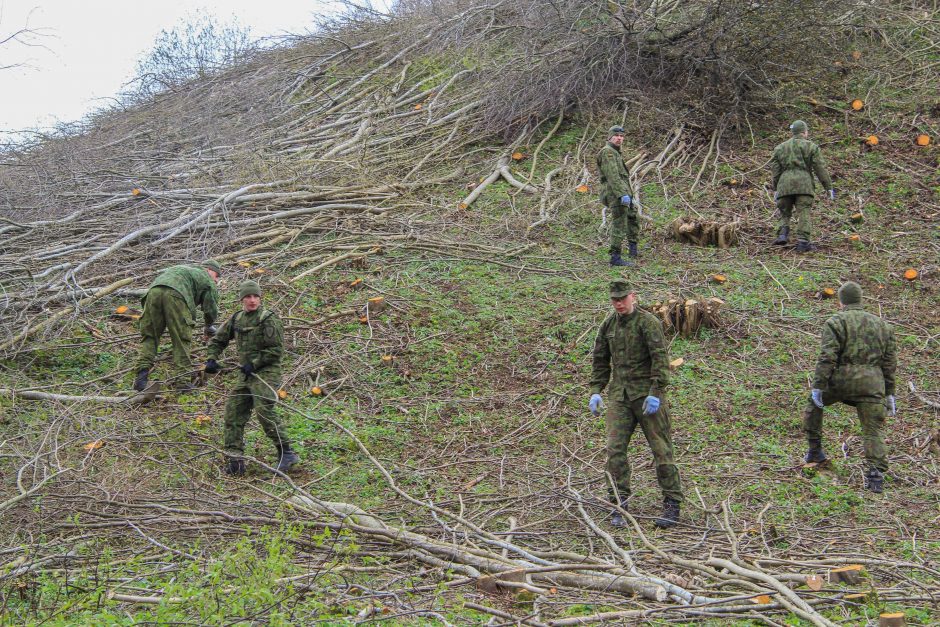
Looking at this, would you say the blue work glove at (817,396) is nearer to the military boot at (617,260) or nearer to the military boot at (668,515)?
the military boot at (668,515)

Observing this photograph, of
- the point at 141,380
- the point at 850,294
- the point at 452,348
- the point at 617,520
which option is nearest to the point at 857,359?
the point at 850,294

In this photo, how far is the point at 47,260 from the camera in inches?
488

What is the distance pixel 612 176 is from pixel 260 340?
18.6 feet

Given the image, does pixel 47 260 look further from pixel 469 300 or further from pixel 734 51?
pixel 734 51

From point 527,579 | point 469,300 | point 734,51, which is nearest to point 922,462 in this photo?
point 527,579

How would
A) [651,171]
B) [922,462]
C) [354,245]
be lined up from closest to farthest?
1. [922,462]
2. [354,245]
3. [651,171]

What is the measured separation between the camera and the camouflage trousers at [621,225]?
12242 millimetres

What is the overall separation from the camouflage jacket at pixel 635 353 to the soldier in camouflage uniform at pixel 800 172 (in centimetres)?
603

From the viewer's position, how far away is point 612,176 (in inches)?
469

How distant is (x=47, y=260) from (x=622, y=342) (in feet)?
29.3

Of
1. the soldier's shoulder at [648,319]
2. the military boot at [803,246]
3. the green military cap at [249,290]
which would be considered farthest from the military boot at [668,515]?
the military boot at [803,246]

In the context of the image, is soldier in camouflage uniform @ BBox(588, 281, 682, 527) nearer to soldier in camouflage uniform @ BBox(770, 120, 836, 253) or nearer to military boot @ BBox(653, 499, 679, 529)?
military boot @ BBox(653, 499, 679, 529)

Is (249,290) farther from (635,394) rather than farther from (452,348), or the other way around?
(635,394)

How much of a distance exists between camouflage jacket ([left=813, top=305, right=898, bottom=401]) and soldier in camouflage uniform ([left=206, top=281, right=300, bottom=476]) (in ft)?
16.3
